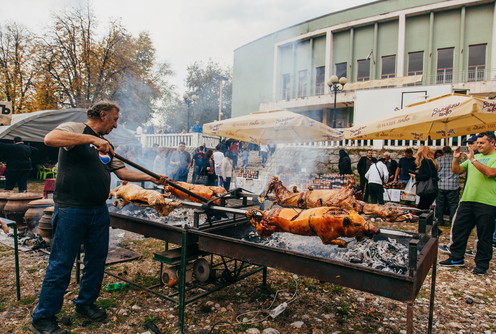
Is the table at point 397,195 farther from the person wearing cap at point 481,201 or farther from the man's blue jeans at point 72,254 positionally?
the man's blue jeans at point 72,254

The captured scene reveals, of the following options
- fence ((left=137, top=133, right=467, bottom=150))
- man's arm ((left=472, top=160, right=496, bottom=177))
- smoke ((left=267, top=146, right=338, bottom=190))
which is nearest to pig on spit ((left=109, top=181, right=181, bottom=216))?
man's arm ((left=472, top=160, right=496, bottom=177))

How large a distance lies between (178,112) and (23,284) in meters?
41.6

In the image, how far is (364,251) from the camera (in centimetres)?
304

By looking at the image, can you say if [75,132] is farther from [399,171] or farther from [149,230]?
[399,171]

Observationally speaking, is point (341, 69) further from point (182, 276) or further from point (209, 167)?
point (182, 276)

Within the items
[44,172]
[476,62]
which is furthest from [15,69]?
[476,62]

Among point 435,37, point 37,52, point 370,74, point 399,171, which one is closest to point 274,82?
point 370,74

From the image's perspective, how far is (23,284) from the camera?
4.04 meters

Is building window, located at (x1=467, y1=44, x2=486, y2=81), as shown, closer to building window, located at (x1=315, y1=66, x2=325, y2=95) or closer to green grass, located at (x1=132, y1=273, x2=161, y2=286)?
building window, located at (x1=315, y1=66, x2=325, y2=95)

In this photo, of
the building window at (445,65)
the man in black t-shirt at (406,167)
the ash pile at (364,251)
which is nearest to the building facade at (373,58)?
the building window at (445,65)

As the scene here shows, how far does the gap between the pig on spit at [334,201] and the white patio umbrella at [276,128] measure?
4.98m

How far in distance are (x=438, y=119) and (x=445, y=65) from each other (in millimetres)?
21161

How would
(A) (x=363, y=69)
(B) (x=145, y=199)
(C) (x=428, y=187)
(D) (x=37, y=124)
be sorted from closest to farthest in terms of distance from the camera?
1. (B) (x=145, y=199)
2. (C) (x=428, y=187)
3. (D) (x=37, y=124)
4. (A) (x=363, y=69)

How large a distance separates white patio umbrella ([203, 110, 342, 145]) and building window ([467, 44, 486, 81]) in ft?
60.9
